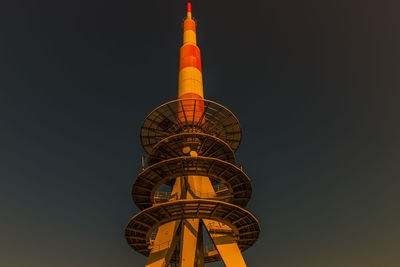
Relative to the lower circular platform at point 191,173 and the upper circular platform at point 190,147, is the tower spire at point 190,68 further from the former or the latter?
the lower circular platform at point 191,173

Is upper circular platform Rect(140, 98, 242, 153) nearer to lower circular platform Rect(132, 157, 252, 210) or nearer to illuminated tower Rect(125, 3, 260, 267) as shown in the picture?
illuminated tower Rect(125, 3, 260, 267)

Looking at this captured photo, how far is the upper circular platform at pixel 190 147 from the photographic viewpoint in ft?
120

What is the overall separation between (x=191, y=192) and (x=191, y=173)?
2314 millimetres

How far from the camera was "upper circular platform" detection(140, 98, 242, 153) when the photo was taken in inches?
1508

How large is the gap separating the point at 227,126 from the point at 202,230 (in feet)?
41.1

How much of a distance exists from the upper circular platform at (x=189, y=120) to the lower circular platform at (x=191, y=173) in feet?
14.6

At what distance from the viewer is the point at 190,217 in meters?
34.0

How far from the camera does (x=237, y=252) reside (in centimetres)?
3309

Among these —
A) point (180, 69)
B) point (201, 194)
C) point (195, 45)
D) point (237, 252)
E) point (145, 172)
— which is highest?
point (195, 45)

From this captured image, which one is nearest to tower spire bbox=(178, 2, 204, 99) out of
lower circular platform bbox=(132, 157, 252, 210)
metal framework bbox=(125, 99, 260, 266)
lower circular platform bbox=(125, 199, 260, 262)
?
metal framework bbox=(125, 99, 260, 266)

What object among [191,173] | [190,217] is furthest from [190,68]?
[190,217]

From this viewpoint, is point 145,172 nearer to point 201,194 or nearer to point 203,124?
point 201,194

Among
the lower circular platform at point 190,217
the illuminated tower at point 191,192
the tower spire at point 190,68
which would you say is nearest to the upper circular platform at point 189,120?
the illuminated tower at point 191,192

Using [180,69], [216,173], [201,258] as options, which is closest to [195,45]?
[180,69]
